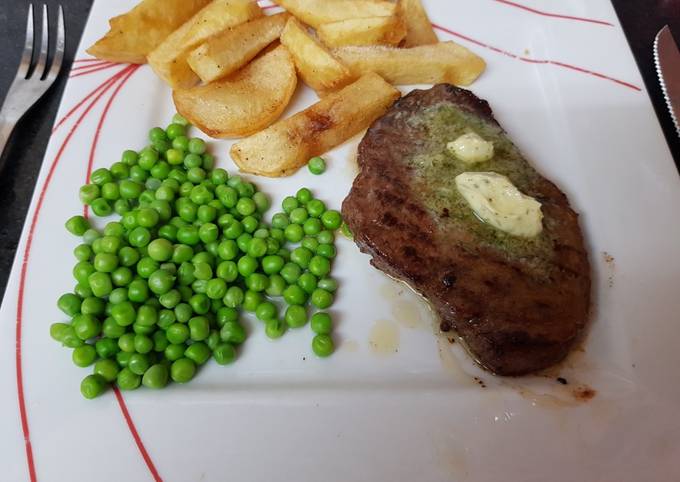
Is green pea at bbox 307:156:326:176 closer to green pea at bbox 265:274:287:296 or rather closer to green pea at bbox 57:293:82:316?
green pea at bbox 265:274:287:296

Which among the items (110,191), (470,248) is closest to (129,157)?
(110,191)

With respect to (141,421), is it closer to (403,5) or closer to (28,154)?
(28,154)

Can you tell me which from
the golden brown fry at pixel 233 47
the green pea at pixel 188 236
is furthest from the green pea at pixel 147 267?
the golden brown fry at pixel 233 47

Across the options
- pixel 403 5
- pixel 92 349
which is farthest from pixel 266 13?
pixel 92 349

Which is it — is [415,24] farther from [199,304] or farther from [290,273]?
[199,304]

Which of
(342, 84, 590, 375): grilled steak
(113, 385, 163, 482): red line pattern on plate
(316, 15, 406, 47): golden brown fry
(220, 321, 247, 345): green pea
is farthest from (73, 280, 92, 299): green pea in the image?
(316, 15, 406, 47): golden brown fry
